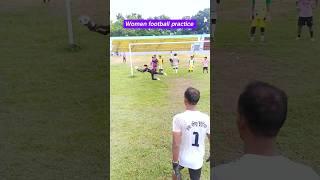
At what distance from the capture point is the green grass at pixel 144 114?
312 centimetres

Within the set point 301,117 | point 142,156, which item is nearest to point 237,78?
point 301,117

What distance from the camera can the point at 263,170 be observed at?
1.71 meters

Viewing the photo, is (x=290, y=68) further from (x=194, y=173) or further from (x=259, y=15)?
(x=194, y=173)

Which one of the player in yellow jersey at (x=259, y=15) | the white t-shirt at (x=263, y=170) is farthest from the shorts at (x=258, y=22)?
the white t-shirt at (x=263, y=170)

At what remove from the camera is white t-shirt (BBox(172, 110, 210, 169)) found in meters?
3.13

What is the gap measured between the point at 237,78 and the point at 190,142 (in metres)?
5.18

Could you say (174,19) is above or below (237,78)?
above

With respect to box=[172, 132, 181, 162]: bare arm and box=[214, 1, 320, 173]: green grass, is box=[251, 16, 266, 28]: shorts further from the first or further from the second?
box=[172, 132, 181, 162]: bare arm

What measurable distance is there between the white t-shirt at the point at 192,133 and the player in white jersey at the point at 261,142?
1243 millimetres

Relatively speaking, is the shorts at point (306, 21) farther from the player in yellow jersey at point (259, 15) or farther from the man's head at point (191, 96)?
the man's head at point (191, 96)

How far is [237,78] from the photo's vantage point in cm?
820

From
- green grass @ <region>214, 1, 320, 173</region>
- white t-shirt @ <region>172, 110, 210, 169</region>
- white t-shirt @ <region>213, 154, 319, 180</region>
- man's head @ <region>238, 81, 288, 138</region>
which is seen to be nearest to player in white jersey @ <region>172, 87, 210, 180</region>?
white t-shirt @ <region>172, 110, 210, 169</region>
